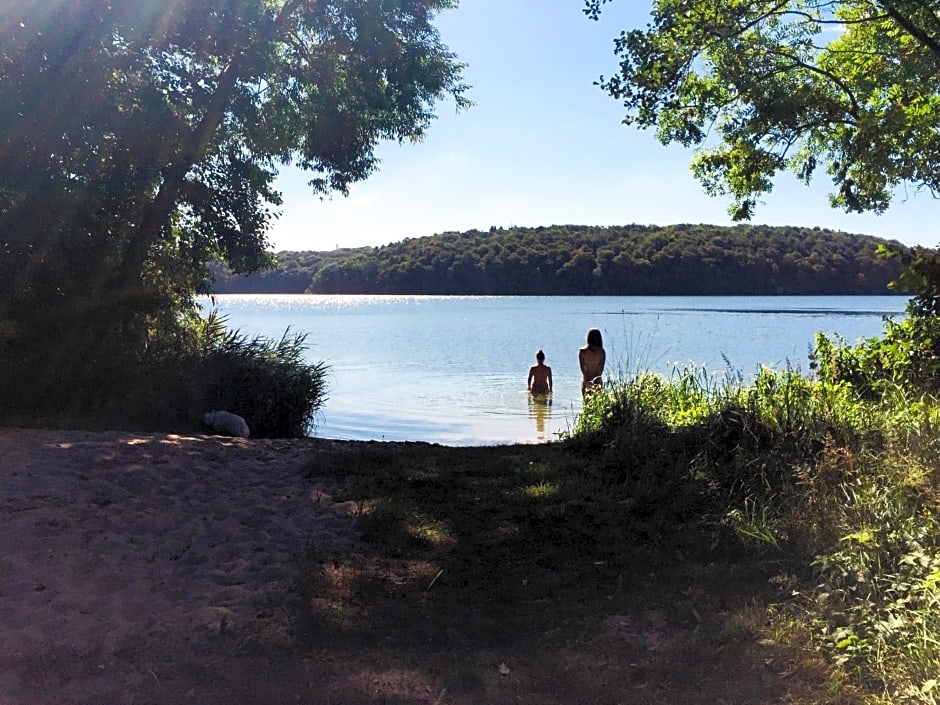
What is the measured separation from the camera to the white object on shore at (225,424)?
9.59 metres

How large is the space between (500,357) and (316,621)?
26.1 m

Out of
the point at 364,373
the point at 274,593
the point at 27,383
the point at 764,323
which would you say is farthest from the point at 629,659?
the point at 764,323

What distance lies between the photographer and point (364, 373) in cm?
2480

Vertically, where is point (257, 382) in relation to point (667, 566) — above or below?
above

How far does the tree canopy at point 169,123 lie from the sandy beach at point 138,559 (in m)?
3.20

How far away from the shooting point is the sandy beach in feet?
9.93

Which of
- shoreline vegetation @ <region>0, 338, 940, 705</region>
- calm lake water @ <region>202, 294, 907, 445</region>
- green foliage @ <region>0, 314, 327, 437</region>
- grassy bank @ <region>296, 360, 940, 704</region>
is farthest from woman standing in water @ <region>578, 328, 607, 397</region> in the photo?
grassy bank @ <region>296, 360, 940, 704</region>

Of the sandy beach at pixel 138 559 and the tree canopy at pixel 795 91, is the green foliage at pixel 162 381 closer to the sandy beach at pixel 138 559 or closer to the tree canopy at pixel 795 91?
the sandy beach at pixel 138 559

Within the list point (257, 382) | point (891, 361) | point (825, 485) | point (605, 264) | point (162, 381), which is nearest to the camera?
point (825, 485)

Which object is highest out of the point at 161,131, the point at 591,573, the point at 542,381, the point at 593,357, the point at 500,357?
the point at 161,131

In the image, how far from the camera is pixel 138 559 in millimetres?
4234

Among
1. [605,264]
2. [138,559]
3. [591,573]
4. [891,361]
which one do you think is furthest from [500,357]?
[605,264]

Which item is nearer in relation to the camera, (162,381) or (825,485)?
(825,485)

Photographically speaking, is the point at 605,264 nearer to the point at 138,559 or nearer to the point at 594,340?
the point at 594,340
